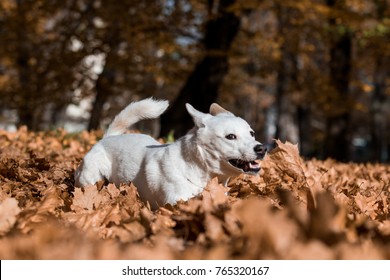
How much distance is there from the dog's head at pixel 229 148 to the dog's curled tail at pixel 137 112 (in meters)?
0.92

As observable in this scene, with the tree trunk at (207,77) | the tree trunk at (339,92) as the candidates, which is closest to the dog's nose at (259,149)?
the tree trunk at (207,77)

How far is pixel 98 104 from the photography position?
15.9 metres

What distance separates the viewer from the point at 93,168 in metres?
3.67

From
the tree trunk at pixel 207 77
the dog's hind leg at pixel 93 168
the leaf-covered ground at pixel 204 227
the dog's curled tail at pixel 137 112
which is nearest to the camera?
the leaf-covered ground at pixel 204 227

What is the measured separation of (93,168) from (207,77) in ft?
28.5

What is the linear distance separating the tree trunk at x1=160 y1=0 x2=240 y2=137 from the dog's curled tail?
23.5ft

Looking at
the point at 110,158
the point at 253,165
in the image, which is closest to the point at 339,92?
the point at 110,158

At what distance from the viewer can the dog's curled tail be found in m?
4.18

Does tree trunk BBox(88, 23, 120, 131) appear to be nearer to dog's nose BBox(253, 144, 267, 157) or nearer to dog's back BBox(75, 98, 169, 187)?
dog's back BBox(75, 98, 169, 187)

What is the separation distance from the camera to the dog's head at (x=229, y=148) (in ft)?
10.4

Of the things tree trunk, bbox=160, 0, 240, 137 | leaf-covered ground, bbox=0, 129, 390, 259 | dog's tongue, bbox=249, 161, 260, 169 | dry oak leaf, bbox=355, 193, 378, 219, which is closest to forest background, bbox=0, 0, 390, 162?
tree trunk, bbox=160, 0, 240, 137

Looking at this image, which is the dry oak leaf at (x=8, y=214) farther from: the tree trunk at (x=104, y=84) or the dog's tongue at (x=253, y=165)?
the tree trunk at (x=104, y=84)

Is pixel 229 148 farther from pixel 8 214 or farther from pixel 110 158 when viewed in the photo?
pixel 8 214

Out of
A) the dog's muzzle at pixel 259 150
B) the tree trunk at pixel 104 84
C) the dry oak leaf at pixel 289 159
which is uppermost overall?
the dog's muzzle at pixel 259 150
